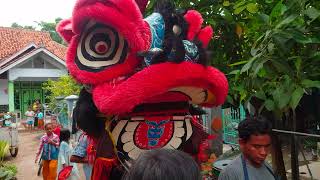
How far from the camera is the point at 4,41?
21609 millimetres

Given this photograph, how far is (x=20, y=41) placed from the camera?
22.1 m

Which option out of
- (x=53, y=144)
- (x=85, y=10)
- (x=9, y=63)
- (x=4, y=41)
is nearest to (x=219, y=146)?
(x=53, y=144)

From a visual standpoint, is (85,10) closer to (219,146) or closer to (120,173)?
(120,173)

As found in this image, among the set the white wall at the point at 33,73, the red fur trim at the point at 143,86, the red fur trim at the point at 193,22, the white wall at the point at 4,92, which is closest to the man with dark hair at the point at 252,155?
the red fur trim at the point at 143,86

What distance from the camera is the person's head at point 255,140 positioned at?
2230 millimetres

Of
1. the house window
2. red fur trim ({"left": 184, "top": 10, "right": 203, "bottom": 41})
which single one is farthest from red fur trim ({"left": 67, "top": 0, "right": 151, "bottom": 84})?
the house window

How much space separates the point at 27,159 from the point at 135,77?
906 cm

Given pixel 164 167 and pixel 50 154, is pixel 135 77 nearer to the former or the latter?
pixel 164 167

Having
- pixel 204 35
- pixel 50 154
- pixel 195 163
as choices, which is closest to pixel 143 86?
pixel 204 35

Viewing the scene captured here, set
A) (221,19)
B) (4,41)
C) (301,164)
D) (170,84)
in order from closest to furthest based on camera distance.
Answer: (170,84), (221,19), (301,164), (4,41)

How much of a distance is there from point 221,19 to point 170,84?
975 mm

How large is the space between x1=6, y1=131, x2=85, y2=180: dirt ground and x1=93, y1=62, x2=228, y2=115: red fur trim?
5.65 meters

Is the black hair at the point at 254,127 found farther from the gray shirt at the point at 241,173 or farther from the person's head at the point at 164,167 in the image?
the person's head at the point at 164,167

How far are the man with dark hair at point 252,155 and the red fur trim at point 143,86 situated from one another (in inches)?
18.0
